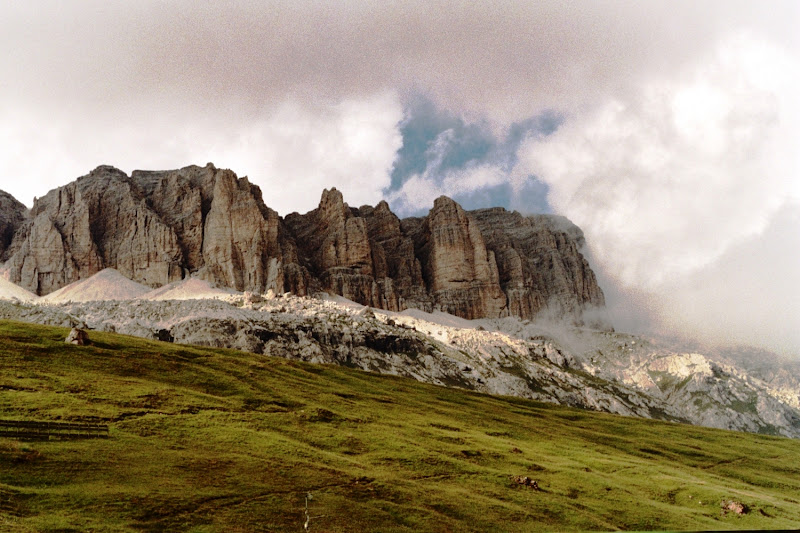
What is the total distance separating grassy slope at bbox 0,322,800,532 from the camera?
145 ft

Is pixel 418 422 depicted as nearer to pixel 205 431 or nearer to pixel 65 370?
pixel 205 431

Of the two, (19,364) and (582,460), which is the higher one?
(19,364)

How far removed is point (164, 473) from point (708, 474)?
10341 centimetres

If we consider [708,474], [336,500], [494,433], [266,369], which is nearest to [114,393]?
[336,500]

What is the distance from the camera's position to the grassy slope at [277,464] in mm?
44094

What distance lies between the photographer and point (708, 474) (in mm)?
112750

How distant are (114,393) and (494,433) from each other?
70264mm

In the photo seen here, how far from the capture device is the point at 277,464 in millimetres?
57469

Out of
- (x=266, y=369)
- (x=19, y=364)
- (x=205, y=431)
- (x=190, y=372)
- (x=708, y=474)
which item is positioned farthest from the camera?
(x=266, y=369)

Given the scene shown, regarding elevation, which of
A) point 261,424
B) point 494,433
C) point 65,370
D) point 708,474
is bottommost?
point 708,474

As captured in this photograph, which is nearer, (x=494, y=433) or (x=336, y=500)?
(x=336, y=500)

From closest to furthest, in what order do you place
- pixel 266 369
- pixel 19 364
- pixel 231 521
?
pixel 231 521 < pixel 19 364 < pixel 266 369

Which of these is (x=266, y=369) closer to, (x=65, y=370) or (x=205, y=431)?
(x=65, y=370)

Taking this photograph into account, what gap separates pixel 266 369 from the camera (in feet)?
401
